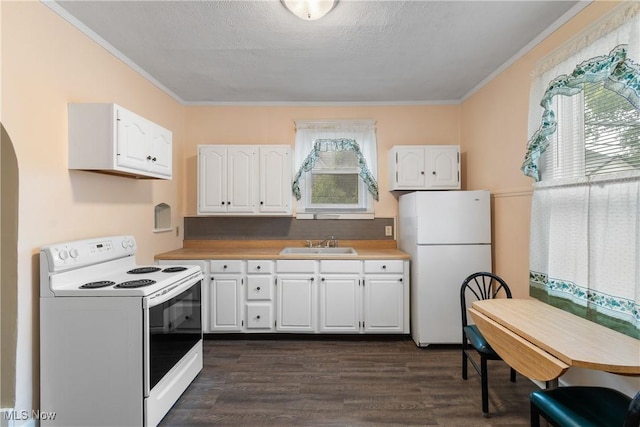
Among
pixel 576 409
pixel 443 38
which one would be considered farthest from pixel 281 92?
pixel 576 409

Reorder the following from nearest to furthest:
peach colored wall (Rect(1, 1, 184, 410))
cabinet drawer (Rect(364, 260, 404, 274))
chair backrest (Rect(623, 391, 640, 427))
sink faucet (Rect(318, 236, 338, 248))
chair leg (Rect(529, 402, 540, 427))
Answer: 1. chair backrest (Rect(623, 391, 640, 427))
2. chair leg (Rect(529, 402, 540, 427))
3. peach colored wall (Rect(1, 1, 184, 410))
4. cabinet drawer (Rect(364, 260, 404, 274))
5. sink faucet (Rect(318, 236, 338, 248))

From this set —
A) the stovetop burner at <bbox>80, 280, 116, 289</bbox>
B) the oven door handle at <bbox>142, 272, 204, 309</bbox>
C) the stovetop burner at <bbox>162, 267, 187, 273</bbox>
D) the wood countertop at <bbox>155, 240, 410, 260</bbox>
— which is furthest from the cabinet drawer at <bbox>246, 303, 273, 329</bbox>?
the stovetop burner at <bbox>80, 280, 116, 289</bbox>

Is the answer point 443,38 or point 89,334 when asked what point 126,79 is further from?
point 443,38

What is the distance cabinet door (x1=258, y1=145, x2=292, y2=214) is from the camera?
3488mm

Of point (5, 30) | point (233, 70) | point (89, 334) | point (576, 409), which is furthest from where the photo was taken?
point (233, 70)

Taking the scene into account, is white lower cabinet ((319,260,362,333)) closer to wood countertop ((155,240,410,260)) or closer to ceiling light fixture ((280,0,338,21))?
wood countertop ((155,240,410,260))

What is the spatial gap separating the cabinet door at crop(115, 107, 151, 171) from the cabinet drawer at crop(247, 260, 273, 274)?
1.32 meters

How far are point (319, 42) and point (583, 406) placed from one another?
2.71m

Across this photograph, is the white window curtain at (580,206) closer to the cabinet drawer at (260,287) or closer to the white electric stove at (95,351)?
the cabinet drawer at (260,287)

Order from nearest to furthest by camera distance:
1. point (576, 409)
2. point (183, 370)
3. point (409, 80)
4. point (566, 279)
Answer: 1. point (576, 409)
2. point (566, 279)
3. point (183, 370)
4. point (409, 80)

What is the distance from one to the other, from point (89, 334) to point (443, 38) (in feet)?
10.2

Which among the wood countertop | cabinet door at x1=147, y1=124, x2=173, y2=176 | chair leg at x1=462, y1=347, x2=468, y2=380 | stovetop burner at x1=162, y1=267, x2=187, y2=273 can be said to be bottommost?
chair leg at x1=462, y1=347, x2=468, y2=380

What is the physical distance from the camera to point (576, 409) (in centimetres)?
143

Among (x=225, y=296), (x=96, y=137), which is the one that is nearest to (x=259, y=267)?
(x=225, y=296)
